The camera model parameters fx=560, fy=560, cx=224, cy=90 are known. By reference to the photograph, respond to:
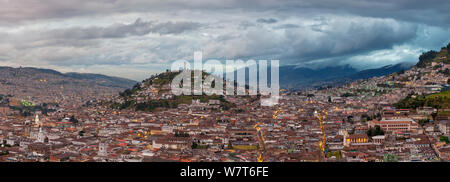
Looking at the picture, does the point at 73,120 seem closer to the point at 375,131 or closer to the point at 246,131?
the point at 246,131

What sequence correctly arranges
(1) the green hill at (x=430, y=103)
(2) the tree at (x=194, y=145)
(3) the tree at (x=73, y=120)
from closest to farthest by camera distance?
(2) the tree at (x=194, y=145)
(1) the green hill at (x=430, y=103)
(3) the tree at (x=73, y=120)

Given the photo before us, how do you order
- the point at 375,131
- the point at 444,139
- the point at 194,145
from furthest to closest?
the point at 375,131 → the point at 194,145 → the point at 444,139

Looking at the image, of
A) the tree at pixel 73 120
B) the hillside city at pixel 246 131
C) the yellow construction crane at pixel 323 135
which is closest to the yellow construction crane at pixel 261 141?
the hillside city at pixel 246 131

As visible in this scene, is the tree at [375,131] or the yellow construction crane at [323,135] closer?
the yellow construction crane at [323,135]

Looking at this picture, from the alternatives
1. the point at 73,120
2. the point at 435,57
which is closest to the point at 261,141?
the point at 73,120

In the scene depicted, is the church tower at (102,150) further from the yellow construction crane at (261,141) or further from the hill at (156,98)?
the hill at (156,98)

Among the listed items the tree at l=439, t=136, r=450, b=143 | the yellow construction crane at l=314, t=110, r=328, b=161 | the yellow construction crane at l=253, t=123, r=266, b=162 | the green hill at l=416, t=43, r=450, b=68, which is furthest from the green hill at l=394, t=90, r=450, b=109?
the green hill at l=416, t=43, r=450, b=68

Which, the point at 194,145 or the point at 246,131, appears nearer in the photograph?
the point at 194,145

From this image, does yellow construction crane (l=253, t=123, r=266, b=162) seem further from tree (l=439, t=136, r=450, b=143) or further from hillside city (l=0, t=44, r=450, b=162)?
tree (l=439, t=136, r=450, b=143)
